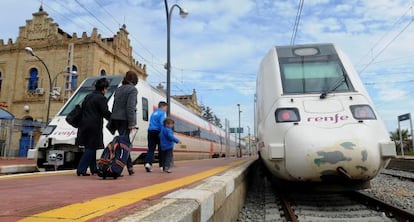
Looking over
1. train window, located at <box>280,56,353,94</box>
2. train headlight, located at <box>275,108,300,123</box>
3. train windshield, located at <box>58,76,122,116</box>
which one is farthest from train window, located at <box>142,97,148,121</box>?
train headlight, located at <box>275,108,300,123</box>

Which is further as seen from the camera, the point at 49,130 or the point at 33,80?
the point at 33,80

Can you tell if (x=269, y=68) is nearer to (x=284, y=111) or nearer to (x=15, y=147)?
(x=284, y=111)

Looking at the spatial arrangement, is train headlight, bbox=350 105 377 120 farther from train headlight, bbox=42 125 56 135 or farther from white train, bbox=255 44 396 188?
train headlight, bbox=42 125 56 135

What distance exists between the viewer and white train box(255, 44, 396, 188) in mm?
5170

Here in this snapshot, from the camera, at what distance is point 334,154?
5.12m

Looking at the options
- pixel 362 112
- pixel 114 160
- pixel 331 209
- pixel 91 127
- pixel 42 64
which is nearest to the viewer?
pixel 114 160

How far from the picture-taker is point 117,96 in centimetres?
607

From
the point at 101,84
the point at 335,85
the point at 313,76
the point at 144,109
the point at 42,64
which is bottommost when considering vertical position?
the point at 101,84

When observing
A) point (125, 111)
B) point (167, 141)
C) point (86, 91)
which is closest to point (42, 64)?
point (86, 91)

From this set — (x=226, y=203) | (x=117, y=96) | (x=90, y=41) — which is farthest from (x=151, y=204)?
(x=90, y=41)

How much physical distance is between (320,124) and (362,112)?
0.81 meters

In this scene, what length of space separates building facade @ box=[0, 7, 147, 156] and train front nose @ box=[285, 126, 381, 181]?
27.5m

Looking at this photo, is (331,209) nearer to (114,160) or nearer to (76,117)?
(114,160)

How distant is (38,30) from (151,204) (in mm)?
34741
